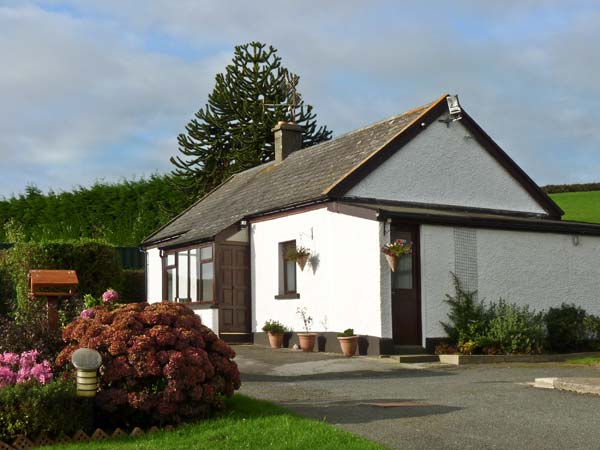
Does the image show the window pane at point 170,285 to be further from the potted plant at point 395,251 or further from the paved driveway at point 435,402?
the potted plant at point 395,251

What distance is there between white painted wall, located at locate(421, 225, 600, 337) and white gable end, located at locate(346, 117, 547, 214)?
8.44 ft

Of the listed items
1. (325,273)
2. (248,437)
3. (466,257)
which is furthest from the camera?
(325,273)

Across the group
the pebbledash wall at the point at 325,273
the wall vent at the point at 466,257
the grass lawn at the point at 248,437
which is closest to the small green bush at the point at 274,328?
the pebbledash wall at the point at 325,273

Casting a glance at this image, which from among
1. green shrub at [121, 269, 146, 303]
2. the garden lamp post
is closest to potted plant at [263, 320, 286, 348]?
green shrub at [121, 269, 146, 303]

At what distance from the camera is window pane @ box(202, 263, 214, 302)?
22.3 m

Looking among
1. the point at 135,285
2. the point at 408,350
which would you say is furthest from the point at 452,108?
the point at 135,285

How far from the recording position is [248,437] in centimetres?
811

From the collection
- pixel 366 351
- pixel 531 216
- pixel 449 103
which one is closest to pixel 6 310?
pixel 366 351

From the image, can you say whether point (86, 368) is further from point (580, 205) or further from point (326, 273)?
point (580, 205)

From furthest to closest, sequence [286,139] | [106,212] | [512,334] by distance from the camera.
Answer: [106,212] < [286,139] < [512,334]

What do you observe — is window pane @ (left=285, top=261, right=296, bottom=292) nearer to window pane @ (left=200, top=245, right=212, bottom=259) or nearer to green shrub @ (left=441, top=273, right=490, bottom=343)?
window pane @ (left=200, top=245, right=212, bottom=259)

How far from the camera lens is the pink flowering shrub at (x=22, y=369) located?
9148 millimetres

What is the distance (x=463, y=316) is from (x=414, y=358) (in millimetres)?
1681

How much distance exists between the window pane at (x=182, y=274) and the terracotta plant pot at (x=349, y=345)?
748cm
